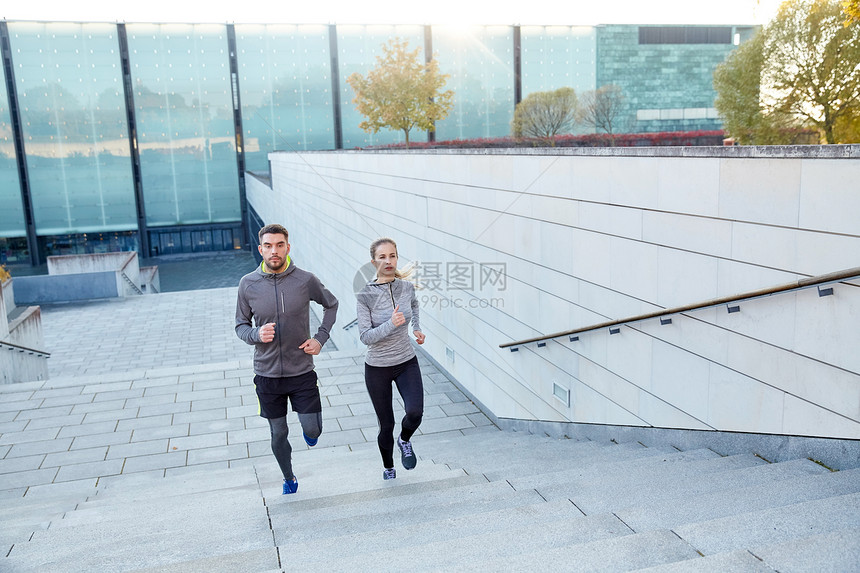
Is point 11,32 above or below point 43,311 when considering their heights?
above

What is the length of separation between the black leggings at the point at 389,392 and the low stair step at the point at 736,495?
164 centimetres

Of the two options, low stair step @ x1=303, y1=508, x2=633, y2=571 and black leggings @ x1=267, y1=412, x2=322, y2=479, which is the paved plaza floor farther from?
low stair step @ x1=303, y1=508, x2=633, y2=571

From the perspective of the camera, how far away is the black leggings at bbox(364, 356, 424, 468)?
4.59 metres

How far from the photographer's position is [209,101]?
3222cm

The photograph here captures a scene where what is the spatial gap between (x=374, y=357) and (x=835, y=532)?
2830 millimetres

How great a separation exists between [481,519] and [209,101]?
3238cm

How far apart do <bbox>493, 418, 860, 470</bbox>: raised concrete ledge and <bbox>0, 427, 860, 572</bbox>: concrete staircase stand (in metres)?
0.08

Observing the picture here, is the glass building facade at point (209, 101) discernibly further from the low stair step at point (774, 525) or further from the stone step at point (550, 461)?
the low stair step at point (774, 525)

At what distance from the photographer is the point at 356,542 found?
3141 millimetres

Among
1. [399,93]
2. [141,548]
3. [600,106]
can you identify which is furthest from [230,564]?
[600,106]

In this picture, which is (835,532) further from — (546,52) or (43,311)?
(546,52)

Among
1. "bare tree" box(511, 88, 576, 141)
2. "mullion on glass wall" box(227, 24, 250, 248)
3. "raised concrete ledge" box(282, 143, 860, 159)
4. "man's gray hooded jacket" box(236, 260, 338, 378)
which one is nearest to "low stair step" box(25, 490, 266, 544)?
"man's gray hooded jacket" box(236, 260, 338, 378)


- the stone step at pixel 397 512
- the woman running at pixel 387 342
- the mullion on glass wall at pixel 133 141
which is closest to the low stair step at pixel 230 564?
the stone step at pixel 397 512

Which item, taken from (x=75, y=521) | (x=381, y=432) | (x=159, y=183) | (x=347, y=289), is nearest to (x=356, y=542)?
(x=381, y=432)
